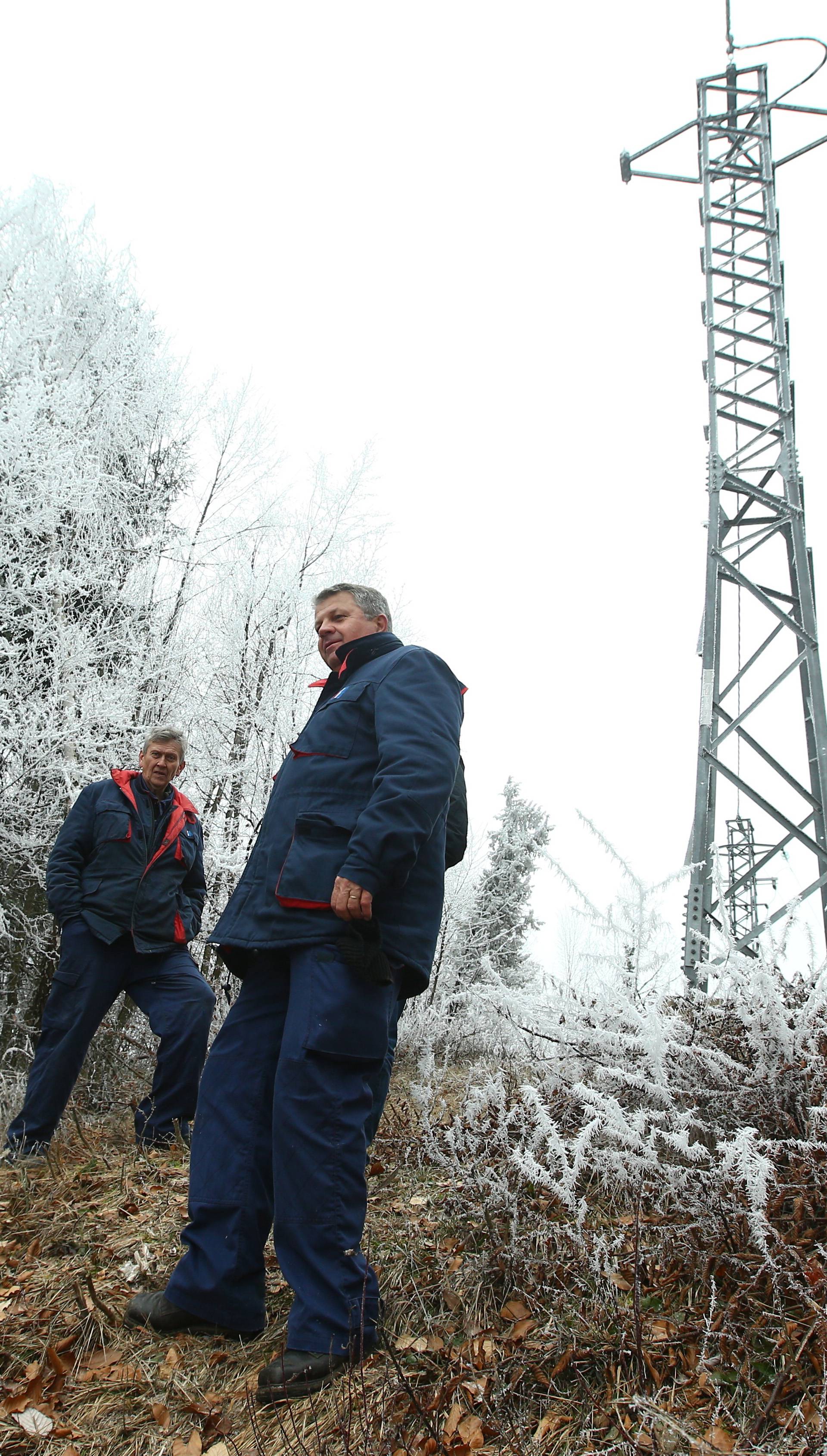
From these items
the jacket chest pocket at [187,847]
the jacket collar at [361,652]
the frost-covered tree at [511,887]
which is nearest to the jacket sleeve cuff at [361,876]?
the jacket collar at [361,652]

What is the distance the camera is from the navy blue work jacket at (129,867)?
421 cm

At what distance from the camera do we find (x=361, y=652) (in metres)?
2.85

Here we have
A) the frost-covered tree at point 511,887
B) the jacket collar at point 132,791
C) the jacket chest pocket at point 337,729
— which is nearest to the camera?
the jacket chest pocket at point 337,729

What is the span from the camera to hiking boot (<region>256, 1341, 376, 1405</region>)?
2.01m

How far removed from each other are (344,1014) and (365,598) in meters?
1.39

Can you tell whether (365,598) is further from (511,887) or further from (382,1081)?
(511,887)

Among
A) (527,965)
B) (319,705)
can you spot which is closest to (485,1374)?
(319,705)

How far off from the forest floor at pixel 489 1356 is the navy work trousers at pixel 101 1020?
1.12 metres

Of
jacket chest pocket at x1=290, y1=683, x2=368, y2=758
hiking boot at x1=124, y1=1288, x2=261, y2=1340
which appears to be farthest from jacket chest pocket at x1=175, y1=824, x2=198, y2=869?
hiking boot at x1=124, y1=1288, x2=261, y2=1340

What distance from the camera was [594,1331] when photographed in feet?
6.91

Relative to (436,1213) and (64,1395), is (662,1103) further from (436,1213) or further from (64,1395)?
(64,1395)

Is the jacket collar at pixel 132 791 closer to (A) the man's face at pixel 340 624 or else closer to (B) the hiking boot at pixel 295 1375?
(A) the man's face at pixel 340 624

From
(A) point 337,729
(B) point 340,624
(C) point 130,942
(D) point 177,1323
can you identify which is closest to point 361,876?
(A) point 337,729

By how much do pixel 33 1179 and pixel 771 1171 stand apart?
3.00m
